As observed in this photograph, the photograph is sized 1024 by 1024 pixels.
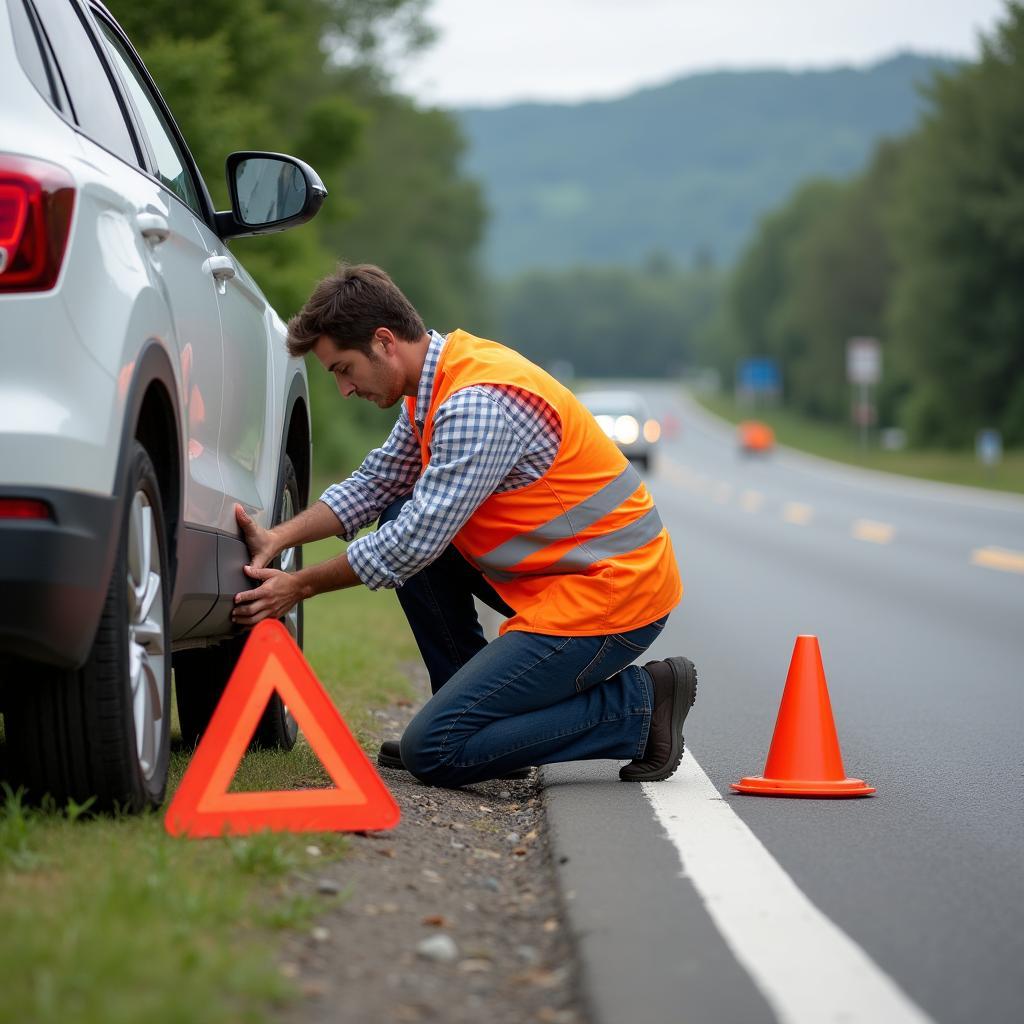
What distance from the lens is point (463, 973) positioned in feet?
11.0

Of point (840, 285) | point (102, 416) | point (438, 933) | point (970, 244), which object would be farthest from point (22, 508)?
point (840, 285)

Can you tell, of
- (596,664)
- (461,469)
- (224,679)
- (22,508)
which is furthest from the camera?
(224,679)

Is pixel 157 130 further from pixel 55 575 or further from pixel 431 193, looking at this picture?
pixel 431 193

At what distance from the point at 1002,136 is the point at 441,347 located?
54899 millimetres

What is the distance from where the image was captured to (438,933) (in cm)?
362

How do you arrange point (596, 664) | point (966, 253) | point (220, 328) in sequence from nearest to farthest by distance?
point (220, 328)
point (596, 664)
point (966, 253)

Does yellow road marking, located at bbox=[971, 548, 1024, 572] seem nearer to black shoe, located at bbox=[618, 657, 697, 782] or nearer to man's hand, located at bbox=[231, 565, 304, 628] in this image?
black shoe, located at bbox=[618, 657, 697, 782]

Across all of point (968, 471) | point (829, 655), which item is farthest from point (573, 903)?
point (968, 471)

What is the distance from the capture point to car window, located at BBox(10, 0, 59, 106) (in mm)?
3812

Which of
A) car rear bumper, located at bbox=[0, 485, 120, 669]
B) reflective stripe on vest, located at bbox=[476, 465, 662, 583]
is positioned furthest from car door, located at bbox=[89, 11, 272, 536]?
car rear bumper, located at bbox=[0, 485, 120, 669]

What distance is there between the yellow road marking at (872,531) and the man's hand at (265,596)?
15.9m

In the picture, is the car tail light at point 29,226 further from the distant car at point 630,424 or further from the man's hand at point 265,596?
the distant car at point 630,424

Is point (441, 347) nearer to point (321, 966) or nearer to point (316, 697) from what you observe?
point (316, 697)

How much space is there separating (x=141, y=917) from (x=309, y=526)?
249cm
